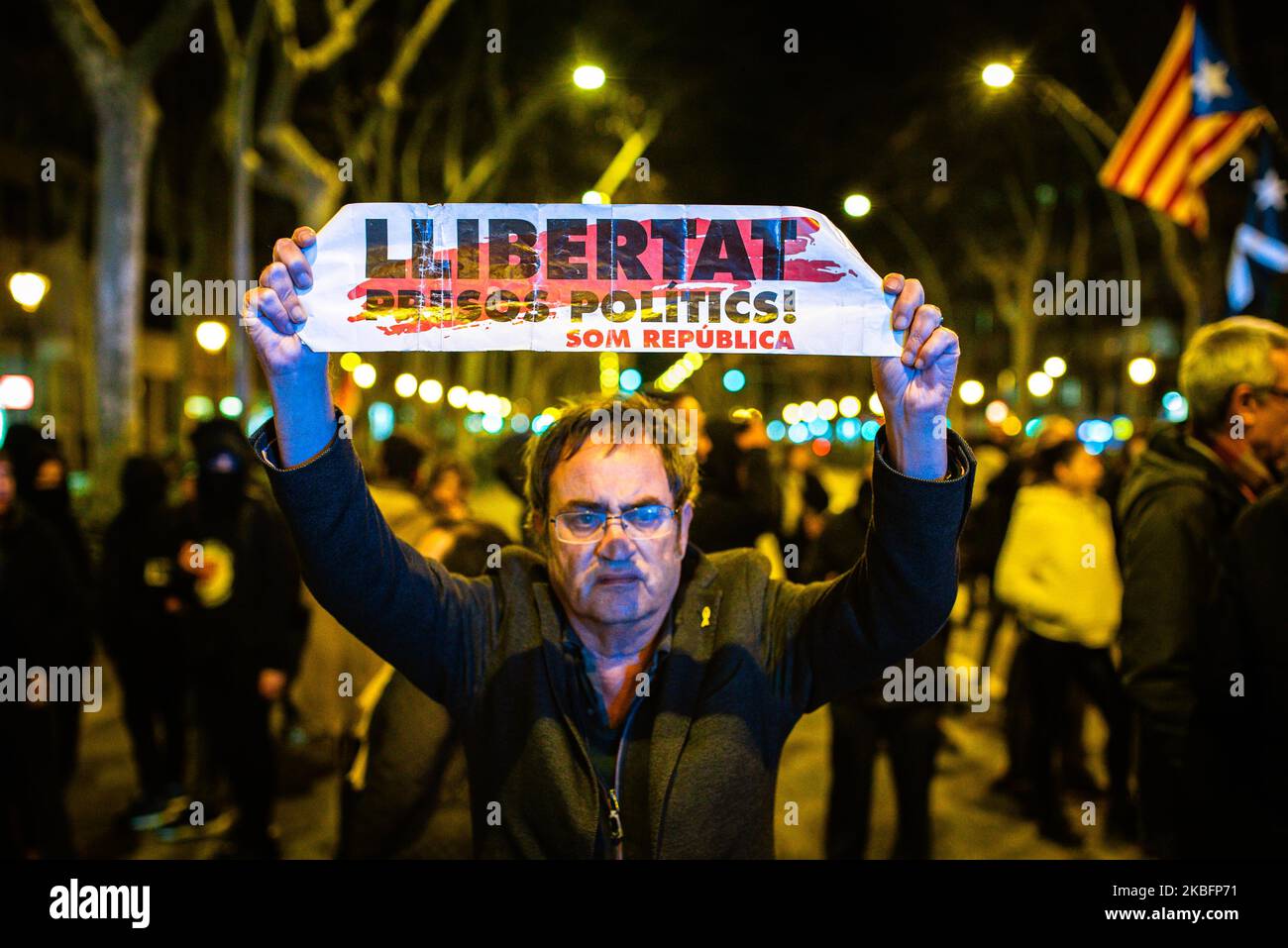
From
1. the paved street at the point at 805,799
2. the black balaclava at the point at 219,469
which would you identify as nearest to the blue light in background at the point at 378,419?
the paved street at the point at 805,799

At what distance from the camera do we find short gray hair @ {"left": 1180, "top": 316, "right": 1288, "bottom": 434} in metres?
3.58

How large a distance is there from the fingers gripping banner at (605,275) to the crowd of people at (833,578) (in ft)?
2.50

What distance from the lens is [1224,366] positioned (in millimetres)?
3637

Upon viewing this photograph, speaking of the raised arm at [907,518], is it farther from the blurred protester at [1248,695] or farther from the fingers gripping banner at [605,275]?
the blurred protester at [1248,695]

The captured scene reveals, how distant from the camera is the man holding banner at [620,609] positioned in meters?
2.10

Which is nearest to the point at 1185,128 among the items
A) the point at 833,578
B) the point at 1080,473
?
the point at 1080,473

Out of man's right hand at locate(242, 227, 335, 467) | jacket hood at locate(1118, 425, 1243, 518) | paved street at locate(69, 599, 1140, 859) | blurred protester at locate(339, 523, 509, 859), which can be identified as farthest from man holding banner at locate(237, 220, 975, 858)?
paved street at locate(69, 599, 1140, 859)

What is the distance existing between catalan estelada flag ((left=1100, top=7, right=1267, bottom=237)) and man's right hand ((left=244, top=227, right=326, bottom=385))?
10.4 m

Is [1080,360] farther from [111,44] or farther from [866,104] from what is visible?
[111,44]

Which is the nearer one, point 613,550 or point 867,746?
point 613,550

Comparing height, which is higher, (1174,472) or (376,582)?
(1174,472)

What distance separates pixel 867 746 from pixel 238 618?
3467mm

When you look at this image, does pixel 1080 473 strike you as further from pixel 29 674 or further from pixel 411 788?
pixel 29 674

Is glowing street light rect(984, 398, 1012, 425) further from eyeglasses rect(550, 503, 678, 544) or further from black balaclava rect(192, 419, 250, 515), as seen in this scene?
eyeglasses rect(550, 503, 678, 544)
